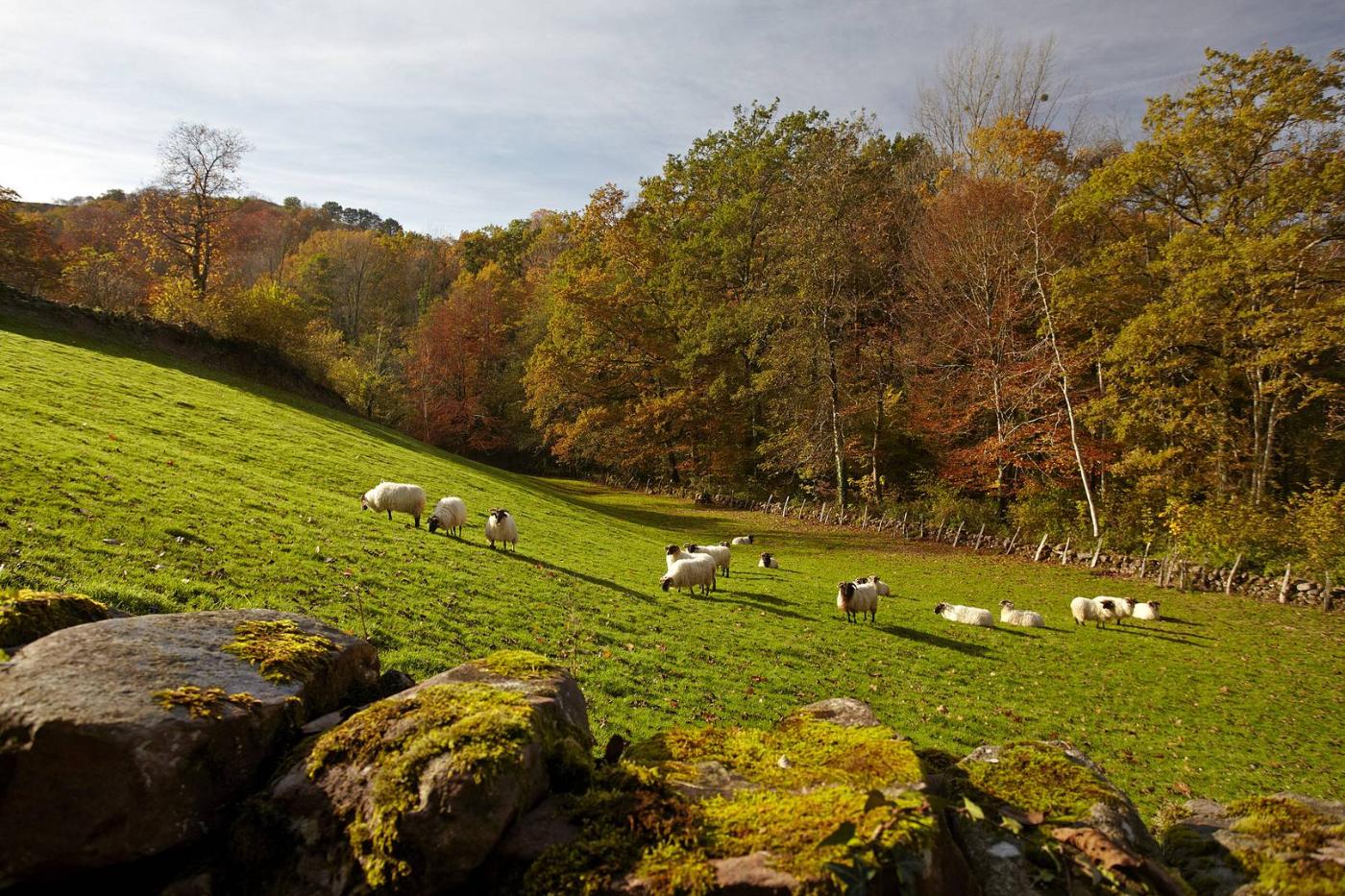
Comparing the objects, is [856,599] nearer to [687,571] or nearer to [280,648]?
[687,571]

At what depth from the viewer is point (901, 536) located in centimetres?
4053

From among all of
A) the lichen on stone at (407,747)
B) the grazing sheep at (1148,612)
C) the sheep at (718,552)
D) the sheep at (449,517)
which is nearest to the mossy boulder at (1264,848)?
the lichen on stone at (407,747)

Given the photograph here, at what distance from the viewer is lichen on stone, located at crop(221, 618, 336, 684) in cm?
453

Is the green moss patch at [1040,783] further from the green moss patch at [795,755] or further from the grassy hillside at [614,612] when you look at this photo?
the grassy hillside at [614,612]

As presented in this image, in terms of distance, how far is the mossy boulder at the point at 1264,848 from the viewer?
3.44m

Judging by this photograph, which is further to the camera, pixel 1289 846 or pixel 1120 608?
pixel 1120 608

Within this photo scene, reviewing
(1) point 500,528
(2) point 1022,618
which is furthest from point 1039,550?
(1) point 500,528

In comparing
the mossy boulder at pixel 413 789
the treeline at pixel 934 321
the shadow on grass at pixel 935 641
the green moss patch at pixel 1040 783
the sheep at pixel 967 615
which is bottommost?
the shadow on grass at pixel 935 641

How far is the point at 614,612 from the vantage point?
1658cm

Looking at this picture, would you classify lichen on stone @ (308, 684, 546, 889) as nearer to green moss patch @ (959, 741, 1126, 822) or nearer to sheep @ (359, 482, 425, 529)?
green moss patch @ (959, 741, 1126, 822)

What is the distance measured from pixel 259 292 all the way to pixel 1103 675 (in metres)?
56.0

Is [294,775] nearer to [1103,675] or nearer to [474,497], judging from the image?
[1103,675]

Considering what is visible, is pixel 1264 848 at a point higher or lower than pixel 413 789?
higher

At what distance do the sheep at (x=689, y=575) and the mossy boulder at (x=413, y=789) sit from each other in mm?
16950
